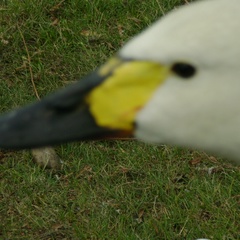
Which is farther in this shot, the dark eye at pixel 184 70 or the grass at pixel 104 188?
the grass at pixel 104 188

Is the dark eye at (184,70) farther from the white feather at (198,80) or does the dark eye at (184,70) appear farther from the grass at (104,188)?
the grass at (104,188)

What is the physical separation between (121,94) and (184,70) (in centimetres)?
15

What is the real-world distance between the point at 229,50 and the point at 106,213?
1.69 m

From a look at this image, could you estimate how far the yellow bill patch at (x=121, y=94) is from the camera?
1.33 m

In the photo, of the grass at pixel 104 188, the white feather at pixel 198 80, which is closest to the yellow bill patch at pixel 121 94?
the white feather at pixel 198 80

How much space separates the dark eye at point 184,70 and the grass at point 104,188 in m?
1.54

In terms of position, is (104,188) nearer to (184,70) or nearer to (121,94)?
(121,94)

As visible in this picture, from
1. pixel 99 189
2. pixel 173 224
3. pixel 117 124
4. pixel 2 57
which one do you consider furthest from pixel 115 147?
pixel 117 124

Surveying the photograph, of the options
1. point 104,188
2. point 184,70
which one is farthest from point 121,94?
point 104,188

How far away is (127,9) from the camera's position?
3752 millimetres

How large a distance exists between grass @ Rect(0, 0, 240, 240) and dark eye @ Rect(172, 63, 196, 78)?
1.54m

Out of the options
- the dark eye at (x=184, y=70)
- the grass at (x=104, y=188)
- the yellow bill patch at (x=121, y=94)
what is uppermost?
the dark eye at (x=184, y=70)

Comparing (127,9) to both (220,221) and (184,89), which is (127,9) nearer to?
(220,221)

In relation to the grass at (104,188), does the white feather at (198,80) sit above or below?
above
